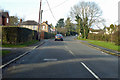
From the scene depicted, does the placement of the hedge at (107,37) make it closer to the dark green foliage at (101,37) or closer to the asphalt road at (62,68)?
the dark green foliage at (101,37)

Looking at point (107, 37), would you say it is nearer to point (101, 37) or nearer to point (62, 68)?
point (101, 37)

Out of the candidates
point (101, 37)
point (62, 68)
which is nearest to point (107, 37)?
point (101, 37)

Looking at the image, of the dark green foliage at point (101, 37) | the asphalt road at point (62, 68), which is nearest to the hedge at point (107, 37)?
the dark green foliage at point (101, 37)

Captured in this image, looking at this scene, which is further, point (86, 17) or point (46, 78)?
point (86, 17)

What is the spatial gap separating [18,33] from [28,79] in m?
15.5

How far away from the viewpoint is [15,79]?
6336 millimetres

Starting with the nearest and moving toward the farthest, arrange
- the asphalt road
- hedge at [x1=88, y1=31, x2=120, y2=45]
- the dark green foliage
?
the asphalt road < hedge at [x1=88, y1=31, x2=120, y2=45] < the dark green foliage

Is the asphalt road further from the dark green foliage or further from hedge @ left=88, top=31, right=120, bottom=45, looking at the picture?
the dark green foliage

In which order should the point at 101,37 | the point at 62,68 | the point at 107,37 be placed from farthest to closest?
1. the point at 101,37
2. the point at 107,37
3. the point at 62,68

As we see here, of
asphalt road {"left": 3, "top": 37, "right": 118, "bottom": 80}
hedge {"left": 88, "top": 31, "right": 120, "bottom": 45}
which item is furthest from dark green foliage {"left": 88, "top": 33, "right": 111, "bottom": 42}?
asphalt road {"left": 3, "top": 37, "right": 118, "bottom": 80}

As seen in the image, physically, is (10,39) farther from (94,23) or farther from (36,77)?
(94,23)

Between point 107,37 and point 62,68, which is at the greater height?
point 107,37

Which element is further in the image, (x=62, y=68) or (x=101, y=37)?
(x=101, y=37)

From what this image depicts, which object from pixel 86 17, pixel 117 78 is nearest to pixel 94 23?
pixel 86 17
